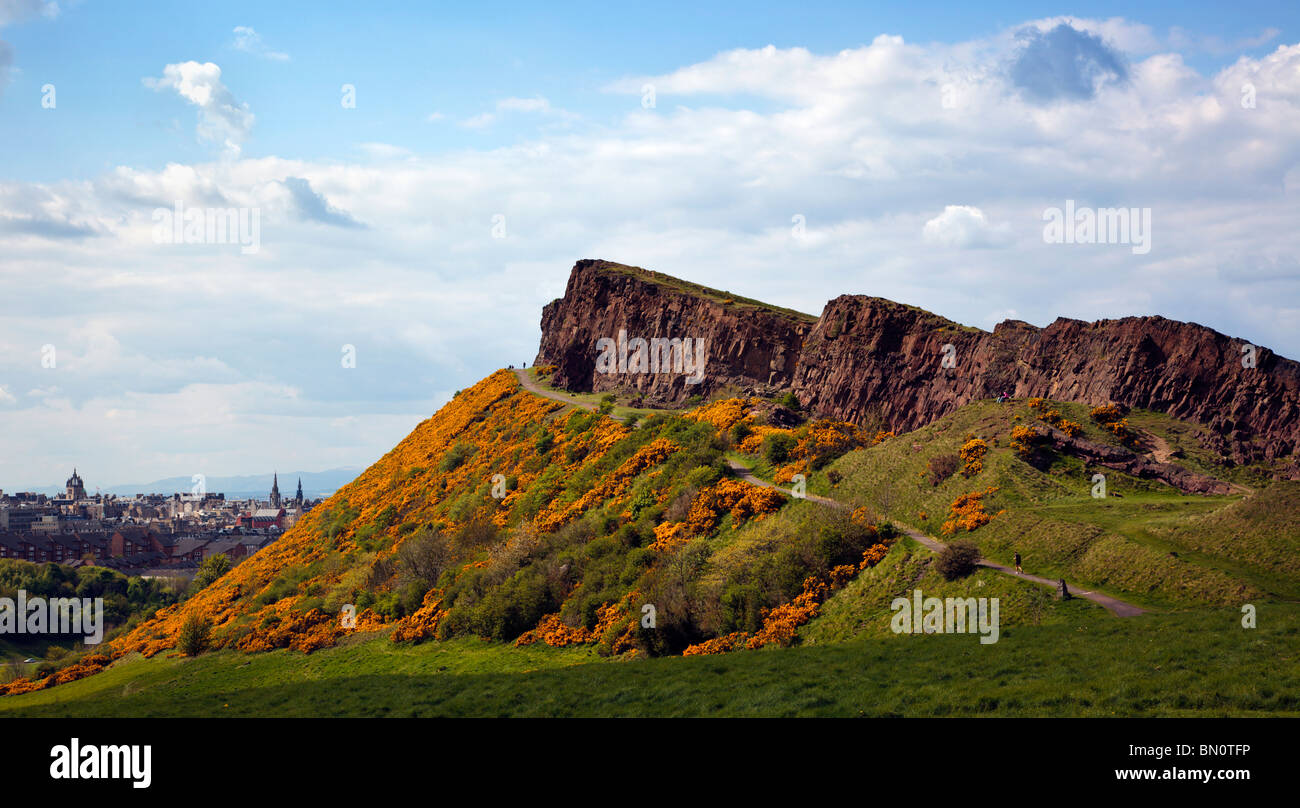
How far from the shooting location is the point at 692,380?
243ft

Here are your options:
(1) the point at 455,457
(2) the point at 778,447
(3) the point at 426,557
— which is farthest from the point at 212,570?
(2) the point at 778,447

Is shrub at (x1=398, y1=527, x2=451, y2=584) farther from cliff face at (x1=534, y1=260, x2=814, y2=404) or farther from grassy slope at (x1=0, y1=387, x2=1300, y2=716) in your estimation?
cliff face at (x1=534, y1=260, x2=814, y2=404)

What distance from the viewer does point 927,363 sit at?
5584 centimetres

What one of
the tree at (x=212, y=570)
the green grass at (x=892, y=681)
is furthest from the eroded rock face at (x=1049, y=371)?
the tree at (x=212, y=570)

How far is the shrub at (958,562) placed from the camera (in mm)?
32250

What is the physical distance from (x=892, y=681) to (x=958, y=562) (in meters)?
9.76

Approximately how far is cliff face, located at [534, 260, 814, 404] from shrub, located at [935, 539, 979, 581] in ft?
116

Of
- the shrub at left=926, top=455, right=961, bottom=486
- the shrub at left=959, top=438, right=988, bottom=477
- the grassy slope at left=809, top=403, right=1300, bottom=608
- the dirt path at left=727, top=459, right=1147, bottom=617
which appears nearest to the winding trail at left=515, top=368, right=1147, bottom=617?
the dirt path at left=727, top=459, right=1147, bottom=617

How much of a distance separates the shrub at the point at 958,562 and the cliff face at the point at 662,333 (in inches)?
1389

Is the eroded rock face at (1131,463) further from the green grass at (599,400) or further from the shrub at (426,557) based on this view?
the shrub at (426,557)

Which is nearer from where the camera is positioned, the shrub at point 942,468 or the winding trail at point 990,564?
the winding trail at point 990,564

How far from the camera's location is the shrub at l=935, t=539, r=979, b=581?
106 ft

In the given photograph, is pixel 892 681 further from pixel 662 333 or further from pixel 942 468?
pixel 662 333
